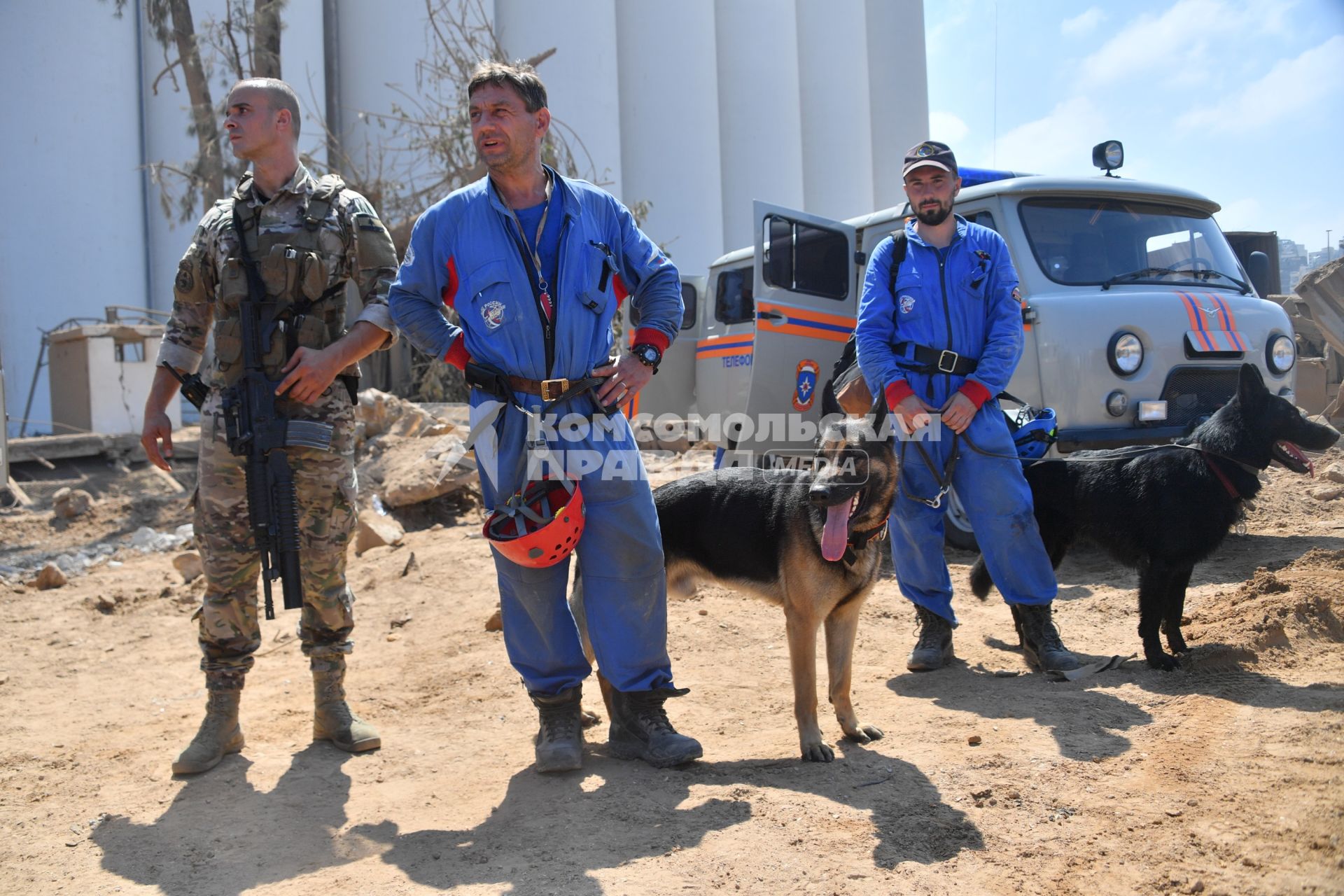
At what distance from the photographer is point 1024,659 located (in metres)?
4.25

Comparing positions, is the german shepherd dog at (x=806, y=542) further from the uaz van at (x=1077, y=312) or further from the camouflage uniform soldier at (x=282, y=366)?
the uaz van at (x=1077, y=312)

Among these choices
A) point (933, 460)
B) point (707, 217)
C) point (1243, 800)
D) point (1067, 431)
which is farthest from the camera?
point (707, 217)

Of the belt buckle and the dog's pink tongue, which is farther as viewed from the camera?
the dog's pink tongue

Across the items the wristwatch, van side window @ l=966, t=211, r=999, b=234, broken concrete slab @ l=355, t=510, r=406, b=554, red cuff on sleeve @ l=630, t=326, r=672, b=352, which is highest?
van side window @ l=966, t=211, r=999, b=234

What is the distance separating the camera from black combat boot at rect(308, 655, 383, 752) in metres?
3.57

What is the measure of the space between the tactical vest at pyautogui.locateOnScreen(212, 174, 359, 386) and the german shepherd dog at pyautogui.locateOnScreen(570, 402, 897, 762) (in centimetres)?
136

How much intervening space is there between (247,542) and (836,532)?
207 centimetres

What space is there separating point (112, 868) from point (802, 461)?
150 inches

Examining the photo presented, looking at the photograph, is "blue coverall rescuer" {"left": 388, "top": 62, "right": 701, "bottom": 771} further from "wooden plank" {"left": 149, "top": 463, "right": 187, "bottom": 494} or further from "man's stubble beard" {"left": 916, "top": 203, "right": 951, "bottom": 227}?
"wooden plank" {"left": 149, "top": 463, "right": 187, "bottom": 494}

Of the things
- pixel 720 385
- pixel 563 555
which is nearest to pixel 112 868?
pixel 563 555

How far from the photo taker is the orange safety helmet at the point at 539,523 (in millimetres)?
2945

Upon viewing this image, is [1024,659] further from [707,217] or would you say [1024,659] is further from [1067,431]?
[707,217]

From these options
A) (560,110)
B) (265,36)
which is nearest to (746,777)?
(265,36)

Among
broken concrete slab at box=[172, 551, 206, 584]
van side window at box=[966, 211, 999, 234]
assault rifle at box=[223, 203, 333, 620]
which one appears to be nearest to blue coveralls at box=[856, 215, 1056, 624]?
van side window at box=[966, 211, 999, 234]
